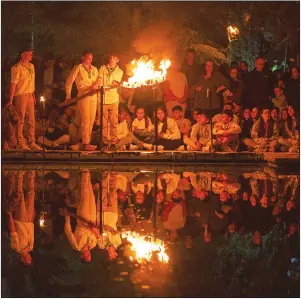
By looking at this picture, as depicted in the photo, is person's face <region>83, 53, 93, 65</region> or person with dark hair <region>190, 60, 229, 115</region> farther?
person with dark hair <region>190, 60, 229, 115</region>

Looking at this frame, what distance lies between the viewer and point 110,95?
17.2 m

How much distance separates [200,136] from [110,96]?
2.23 meters

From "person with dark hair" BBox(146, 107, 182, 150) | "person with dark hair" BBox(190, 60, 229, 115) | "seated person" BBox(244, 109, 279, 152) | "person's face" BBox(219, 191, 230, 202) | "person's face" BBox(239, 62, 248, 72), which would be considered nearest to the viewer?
"person's face" BBox(219, 191, 230, 202)

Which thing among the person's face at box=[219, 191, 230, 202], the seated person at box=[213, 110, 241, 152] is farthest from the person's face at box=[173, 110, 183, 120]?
the person's face at box=[219, 191, 230, 202]

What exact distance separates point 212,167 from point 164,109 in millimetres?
2578

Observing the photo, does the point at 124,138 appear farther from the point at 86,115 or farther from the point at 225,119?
the point at 225,119

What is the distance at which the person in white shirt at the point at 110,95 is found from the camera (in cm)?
1703

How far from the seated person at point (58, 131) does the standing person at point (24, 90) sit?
32cm

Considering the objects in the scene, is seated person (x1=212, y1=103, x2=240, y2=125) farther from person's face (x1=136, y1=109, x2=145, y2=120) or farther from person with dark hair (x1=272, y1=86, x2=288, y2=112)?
person's face (x1=136, y1=109, x2=145, y2=120)

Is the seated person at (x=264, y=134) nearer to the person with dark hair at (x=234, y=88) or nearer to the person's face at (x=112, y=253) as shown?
the person with dark hair at (x=234, y=88)

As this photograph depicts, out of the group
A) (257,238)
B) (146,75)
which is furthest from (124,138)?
(257,238)

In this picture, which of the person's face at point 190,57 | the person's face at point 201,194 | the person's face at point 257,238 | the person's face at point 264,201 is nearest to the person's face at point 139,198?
the person's face at point 201,194

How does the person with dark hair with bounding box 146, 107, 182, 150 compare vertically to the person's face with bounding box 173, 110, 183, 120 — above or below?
below

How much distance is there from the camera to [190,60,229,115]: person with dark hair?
1742 centimetres
